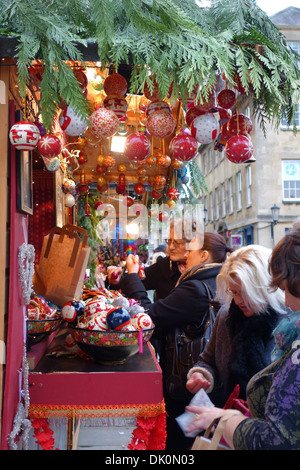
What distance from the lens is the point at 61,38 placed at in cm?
169

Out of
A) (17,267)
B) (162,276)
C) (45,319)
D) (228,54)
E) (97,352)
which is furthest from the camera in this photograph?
(162,276)

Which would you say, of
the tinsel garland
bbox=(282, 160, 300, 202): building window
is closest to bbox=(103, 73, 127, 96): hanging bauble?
the tinsel garland

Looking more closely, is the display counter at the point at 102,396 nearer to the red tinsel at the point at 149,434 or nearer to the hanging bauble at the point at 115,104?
the red tinsel at the point at 149,434

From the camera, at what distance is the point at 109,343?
224cm

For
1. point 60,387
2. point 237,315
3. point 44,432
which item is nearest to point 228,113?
point 237,315

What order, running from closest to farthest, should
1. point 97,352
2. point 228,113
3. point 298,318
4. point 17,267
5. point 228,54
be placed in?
point 298,318 → point 228,54 → point 17,267 → point 97,352 → point 228,113

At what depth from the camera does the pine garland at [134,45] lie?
5.65 ft

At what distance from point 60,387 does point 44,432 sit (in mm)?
239

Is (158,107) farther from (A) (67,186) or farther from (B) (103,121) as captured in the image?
(A) (67,186)

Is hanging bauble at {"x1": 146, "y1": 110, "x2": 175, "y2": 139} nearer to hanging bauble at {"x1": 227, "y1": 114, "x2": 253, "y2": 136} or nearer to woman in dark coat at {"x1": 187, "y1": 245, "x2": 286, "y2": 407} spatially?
hanging bauble at {"x1": 227, "y1": 114, "x2": 253, "y2": 136}

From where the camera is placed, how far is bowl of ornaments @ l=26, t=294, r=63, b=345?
243cm

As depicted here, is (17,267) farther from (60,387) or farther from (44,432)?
(44,432)

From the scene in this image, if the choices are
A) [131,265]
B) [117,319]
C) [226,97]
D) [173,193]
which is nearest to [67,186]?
[131,265]

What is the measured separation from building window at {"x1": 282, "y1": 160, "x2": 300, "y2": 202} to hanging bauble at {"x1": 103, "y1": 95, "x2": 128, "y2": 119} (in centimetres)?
1946
